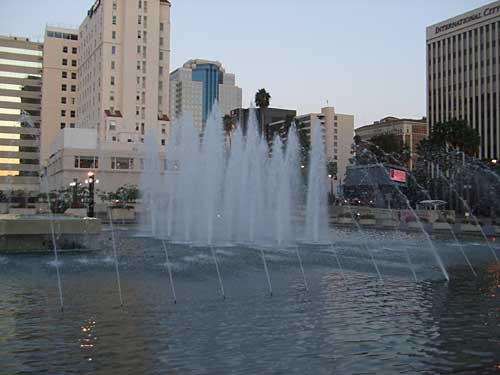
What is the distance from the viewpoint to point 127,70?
87.9 metres

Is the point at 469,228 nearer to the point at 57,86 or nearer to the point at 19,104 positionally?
the point at 57,86

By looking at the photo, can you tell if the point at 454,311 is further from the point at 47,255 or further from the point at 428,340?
the point at 47,255

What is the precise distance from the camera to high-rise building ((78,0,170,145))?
86.9 metres

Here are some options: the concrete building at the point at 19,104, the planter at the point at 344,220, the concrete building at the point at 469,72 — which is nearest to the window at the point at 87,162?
the concrete building at the point at 19,104

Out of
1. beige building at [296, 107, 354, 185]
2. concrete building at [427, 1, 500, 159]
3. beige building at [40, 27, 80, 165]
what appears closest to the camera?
beige building at [40, 27, 80, 165]

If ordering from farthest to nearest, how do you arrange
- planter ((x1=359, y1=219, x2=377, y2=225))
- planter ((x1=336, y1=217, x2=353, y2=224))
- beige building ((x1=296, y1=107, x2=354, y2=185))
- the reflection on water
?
beige building ((x1=296, y1=107, x2=354, y2=185)) → planter ((x1=336, y1=217, x2=353, y2=224)) → planter ((x1=359, y1=219, x2=377, y2=225)) → the reflection on water

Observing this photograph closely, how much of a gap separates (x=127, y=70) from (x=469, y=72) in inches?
2971

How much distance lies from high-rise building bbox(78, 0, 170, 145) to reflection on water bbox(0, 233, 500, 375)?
234 feet

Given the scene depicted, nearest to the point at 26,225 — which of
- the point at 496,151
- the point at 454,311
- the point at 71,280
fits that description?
the point at 71,280

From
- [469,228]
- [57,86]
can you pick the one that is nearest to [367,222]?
[469,228]

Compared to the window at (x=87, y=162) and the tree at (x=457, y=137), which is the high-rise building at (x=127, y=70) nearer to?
the window at (x=87, y=162)

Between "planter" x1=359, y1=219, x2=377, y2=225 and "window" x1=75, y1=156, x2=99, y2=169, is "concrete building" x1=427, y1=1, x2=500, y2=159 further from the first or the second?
"window" x1=75, y1=156, x2=99, y2=169

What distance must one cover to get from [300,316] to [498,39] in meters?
118

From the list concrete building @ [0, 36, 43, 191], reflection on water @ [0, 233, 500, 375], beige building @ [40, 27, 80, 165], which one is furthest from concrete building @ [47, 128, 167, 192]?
reflection on water @ [0, 233, 500, 375]
